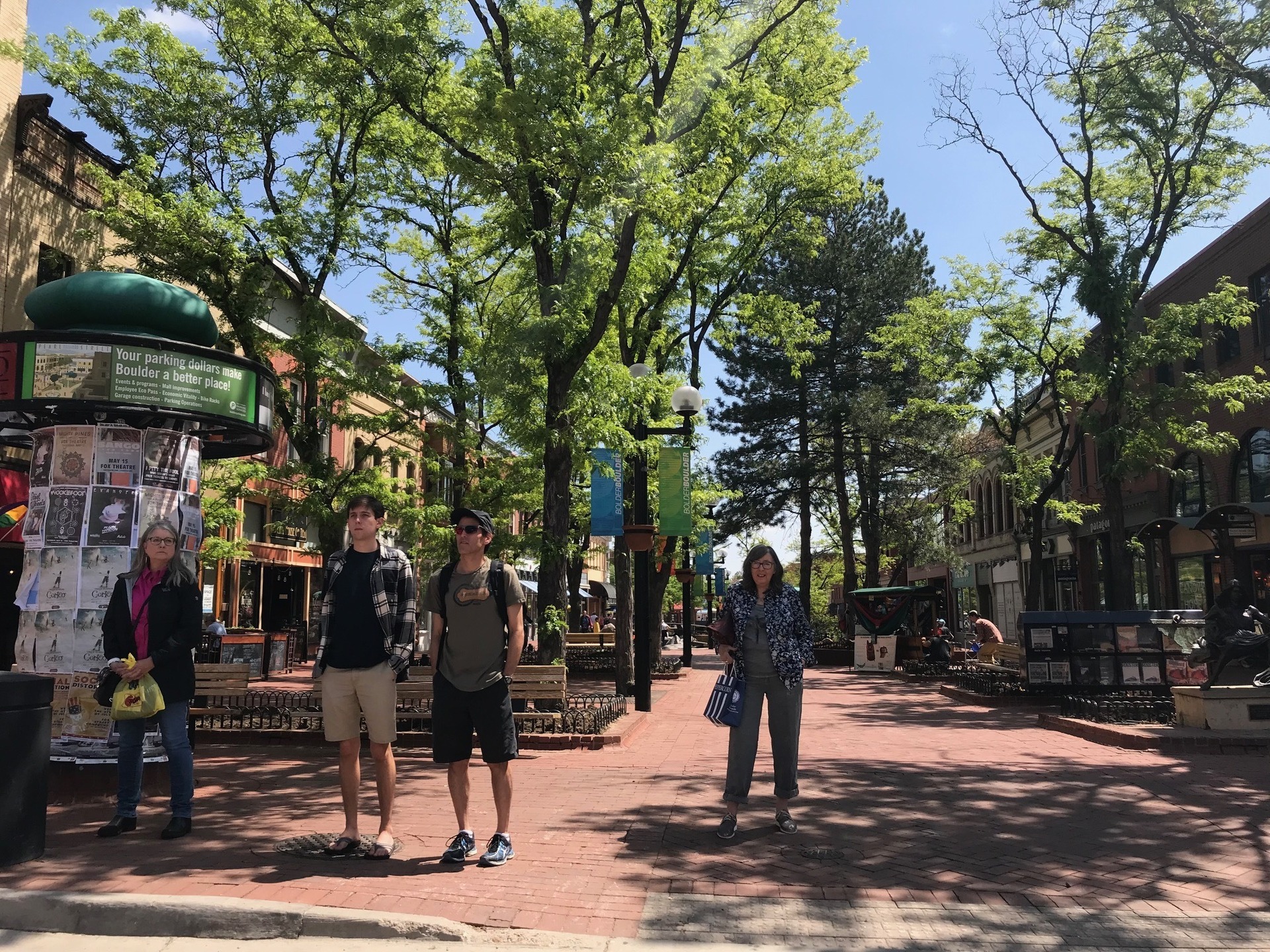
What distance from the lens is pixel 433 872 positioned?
5090 mm

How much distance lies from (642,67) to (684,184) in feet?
5.70

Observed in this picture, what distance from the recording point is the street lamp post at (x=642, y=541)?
1285 centimetres

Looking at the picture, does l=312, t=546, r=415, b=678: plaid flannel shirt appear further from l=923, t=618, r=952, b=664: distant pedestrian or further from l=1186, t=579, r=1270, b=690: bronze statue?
l=923, t=618, r=952, b=664: distant pedestrian

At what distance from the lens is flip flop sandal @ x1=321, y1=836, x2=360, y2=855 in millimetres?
5336

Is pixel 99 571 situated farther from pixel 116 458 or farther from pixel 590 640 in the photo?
pixel 590 640

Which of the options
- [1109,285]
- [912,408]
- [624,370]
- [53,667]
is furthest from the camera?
[912,408]

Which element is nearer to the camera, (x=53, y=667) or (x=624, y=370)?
(x=53, y=667)

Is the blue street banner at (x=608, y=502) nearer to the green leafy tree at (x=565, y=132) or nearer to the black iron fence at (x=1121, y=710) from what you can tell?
the green leafy tree at (x=565, y=132)

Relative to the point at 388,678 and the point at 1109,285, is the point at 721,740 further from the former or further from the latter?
the point at 1109,285

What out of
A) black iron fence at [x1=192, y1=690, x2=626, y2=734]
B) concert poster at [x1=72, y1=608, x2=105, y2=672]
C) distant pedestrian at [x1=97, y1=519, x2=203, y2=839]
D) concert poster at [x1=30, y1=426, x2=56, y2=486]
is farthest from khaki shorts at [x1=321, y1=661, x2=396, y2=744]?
black iron fence at [x1=192, y1=690, x2=626, y2=734]

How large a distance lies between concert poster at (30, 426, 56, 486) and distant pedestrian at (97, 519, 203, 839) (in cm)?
221

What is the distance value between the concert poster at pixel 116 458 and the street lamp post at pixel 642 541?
6.42 m

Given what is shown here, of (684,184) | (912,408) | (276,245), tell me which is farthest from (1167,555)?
(276,245)

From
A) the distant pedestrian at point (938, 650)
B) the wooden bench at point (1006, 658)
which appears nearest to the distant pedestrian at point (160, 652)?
the wooden bench at point (1006, 658)
